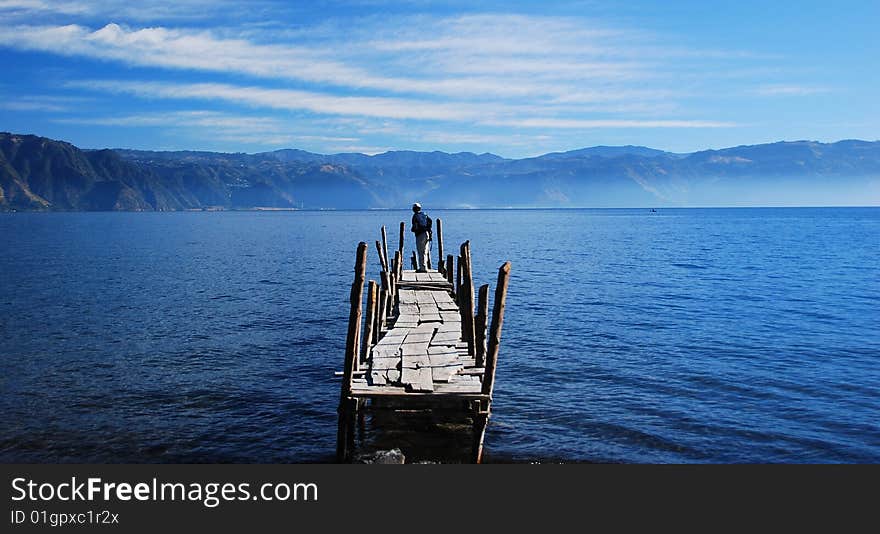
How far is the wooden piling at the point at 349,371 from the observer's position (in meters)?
12.9

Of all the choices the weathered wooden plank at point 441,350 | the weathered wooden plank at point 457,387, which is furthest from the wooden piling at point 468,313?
the weathered wooden plank at point 457,387

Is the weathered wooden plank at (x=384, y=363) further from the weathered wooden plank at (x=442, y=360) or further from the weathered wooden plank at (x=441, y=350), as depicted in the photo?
the weathered wooden plank at (x=441, y=350)

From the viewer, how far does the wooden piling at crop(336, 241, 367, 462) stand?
42.4 ft

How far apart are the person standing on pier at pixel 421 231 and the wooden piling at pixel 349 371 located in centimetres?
1439

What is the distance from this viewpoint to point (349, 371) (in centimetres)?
1294

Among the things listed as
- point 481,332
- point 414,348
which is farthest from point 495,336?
point 414,348

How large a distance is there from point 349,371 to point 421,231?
54.9ft

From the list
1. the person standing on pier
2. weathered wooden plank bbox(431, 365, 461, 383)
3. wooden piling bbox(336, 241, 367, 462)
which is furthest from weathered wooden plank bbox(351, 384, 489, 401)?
the person standing on pier

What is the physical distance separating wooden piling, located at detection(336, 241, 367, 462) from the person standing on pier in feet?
47.2

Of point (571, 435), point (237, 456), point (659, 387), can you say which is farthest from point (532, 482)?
point (659, 387)

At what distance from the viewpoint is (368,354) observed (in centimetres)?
1588

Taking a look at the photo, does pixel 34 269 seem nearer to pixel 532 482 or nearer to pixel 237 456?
pixel 237 456

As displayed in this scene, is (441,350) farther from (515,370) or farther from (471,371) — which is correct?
(515,370)

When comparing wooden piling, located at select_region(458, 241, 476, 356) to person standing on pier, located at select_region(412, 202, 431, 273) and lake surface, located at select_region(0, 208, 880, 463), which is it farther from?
person standing on pier, located at select_region(412, 202, 431, 273)
